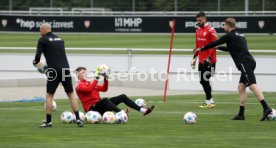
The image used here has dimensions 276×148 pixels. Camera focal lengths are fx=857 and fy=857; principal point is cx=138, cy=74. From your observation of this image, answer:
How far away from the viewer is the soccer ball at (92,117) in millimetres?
16500

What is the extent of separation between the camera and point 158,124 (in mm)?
16359

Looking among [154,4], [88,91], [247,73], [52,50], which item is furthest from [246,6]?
[52,50]

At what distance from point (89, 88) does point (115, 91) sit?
910cm

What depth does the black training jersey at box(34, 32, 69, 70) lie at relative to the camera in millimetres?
15852

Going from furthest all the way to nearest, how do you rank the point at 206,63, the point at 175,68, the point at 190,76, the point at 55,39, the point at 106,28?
the point at 106,28
the point at 175,68
the point at 190,76
the point at 206,63
the point at 55,39

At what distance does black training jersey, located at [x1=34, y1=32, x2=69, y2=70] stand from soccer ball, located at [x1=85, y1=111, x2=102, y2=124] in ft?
3.86

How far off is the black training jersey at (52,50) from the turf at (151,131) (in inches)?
46.6

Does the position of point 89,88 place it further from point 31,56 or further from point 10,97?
point 31,56

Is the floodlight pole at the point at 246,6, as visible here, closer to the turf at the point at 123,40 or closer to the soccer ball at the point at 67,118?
the turf at the point at 123,40

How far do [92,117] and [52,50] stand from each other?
1586 mm

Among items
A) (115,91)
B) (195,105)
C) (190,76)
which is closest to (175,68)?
(190,76)

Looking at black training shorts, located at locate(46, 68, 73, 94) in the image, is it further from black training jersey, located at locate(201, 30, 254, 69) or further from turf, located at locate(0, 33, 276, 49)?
turf, located at locate(0, 33, 276, 49)

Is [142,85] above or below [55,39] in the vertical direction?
below

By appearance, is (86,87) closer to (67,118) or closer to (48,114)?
(67,118)
